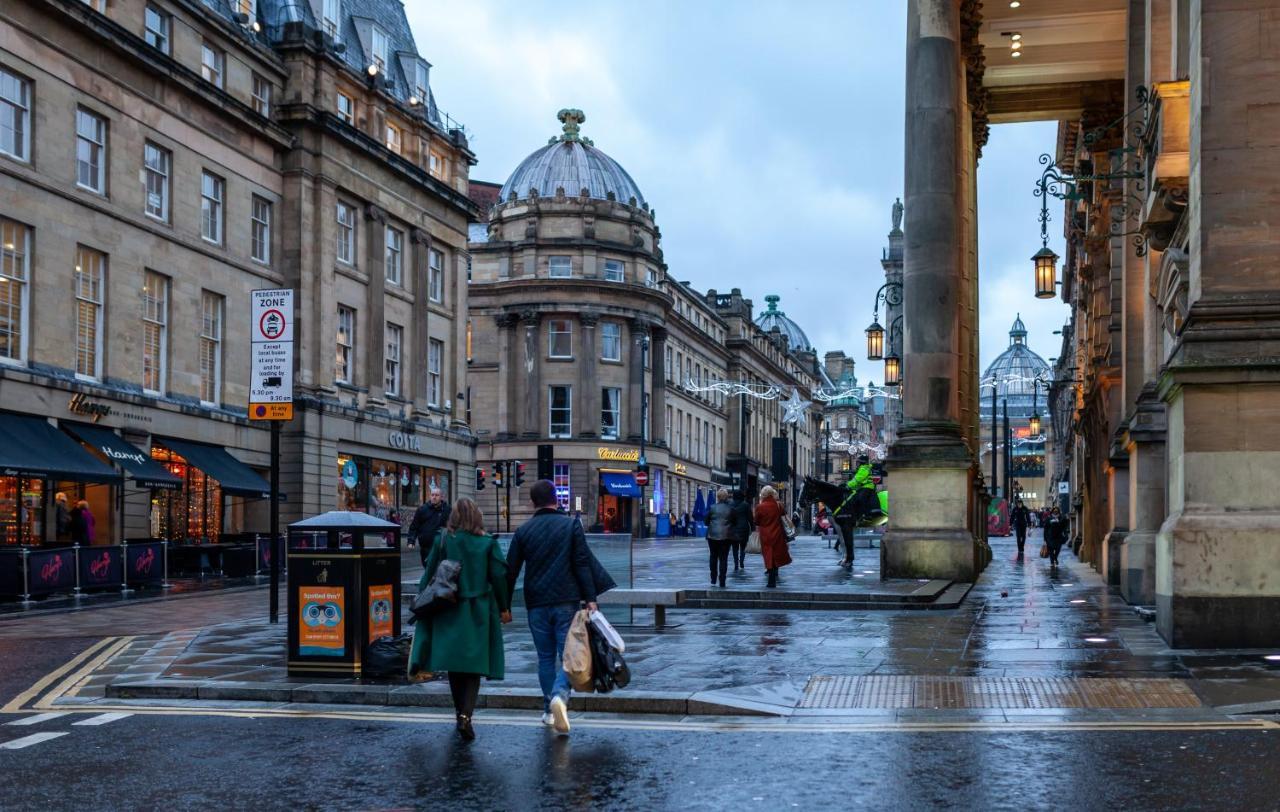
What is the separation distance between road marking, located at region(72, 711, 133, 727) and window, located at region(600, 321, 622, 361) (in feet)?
240

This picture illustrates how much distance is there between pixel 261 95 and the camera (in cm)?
4419

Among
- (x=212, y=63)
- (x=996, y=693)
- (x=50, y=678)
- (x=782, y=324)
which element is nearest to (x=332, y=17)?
(x=212, y=63)

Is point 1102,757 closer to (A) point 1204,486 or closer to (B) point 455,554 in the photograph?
(B) point 455,554

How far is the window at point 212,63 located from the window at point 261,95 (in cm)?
186

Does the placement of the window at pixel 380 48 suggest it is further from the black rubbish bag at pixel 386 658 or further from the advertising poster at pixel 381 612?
the black rubbish bag at pixel 386 658

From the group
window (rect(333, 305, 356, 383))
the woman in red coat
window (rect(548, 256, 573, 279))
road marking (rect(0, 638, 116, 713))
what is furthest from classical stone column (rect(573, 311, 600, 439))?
road marking (rect(0, 638, 116, 713))

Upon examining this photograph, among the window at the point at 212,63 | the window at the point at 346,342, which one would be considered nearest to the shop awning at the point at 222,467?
the window at the point at 346,342

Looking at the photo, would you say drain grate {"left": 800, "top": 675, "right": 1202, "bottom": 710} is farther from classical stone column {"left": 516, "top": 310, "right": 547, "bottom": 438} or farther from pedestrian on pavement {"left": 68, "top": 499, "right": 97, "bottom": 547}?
classical stone column {"left": 516, "top": 310, "right": 547, "bottom": 438}

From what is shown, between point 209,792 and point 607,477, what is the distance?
247ft

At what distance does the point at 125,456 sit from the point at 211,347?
732cm

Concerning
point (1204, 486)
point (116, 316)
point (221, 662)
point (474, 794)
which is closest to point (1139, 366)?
point (1204, 486)

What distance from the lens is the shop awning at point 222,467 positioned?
124ft

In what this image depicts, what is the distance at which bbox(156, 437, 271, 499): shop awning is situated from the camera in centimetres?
3766

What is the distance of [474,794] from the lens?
7.67m
